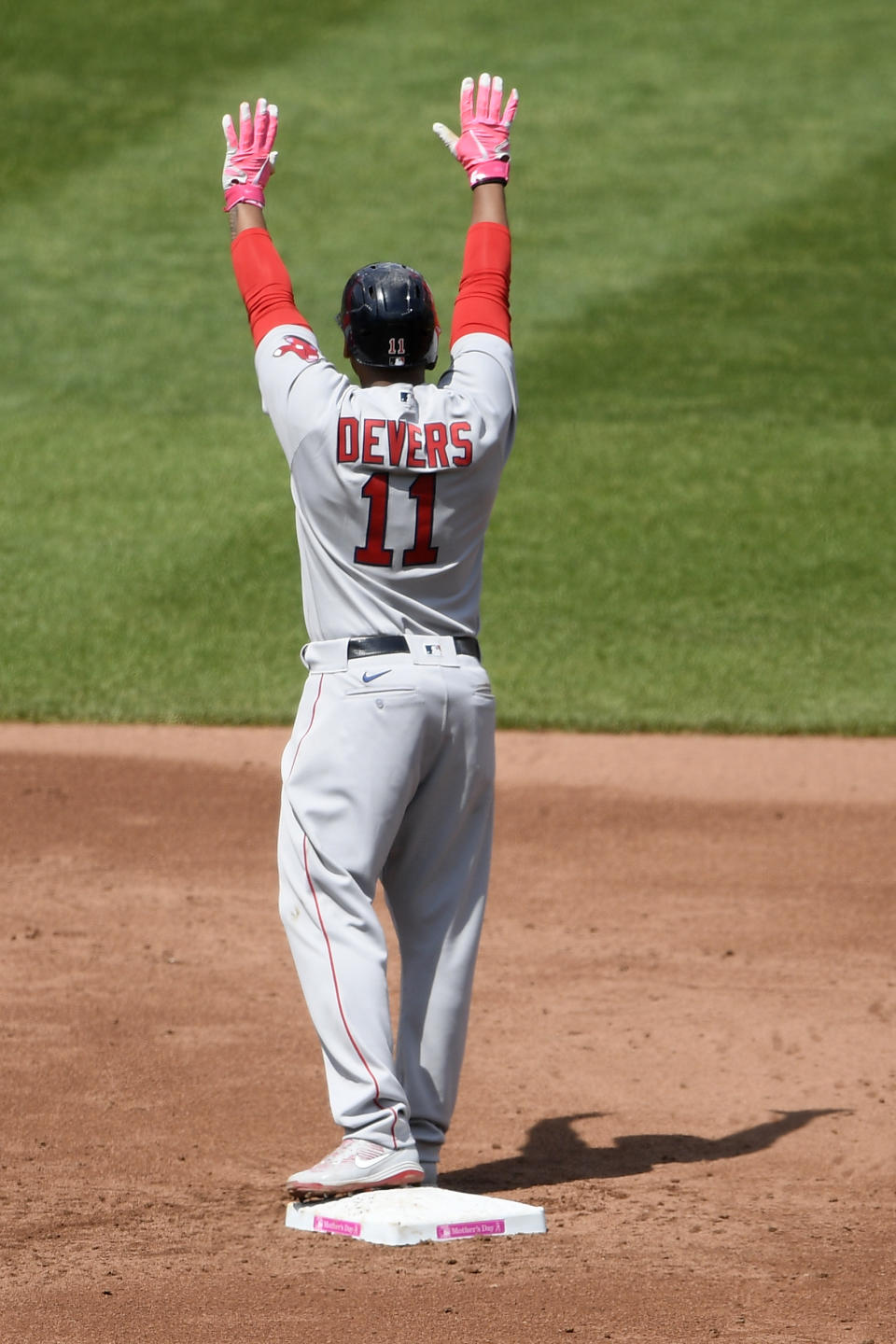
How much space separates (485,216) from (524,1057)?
94.7 inches

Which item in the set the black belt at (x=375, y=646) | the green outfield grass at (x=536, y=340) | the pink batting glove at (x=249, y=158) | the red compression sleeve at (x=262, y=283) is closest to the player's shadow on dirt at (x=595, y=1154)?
the black belt at (x=375, y=646)

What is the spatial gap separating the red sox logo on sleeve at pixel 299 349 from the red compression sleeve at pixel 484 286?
0.35 meters

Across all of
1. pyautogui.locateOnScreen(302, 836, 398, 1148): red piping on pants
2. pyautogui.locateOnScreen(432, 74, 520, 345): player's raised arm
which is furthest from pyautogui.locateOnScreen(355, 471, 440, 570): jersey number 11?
pyautogui.locateOnScreen(302, 836, 398, 1148): red piping on pants

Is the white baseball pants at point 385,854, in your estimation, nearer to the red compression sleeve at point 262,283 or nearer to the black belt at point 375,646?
the black belt at point 375,646

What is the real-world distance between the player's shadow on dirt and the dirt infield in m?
0.01

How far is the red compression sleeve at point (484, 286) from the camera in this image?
409 centimetres

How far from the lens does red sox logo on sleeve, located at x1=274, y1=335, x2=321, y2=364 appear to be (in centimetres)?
390

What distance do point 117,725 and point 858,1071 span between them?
4.51m

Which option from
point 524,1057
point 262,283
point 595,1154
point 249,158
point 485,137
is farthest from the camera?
point 524,1057

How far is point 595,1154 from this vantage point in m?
4.58

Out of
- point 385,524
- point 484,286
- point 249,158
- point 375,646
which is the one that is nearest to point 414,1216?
point 375,646

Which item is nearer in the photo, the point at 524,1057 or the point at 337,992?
the point at 337,992

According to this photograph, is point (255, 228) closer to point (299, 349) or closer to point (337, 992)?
point (299, 349)

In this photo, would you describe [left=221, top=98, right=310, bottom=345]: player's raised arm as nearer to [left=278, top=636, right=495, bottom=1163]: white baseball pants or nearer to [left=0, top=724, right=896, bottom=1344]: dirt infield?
[left=278, top=636, right=495, bottom=1163]: white baseball pants
